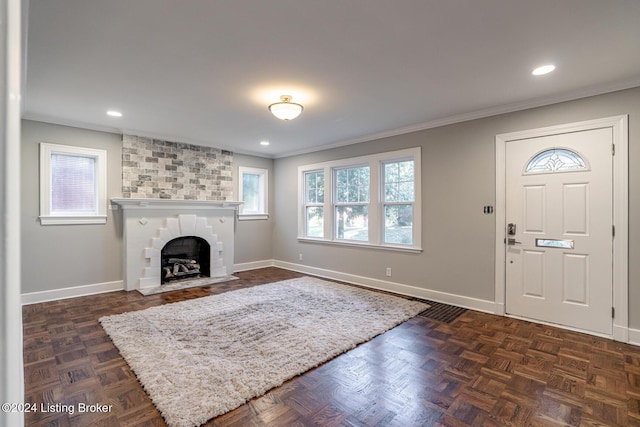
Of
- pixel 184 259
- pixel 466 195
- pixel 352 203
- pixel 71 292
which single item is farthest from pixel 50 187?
pixel 466 195

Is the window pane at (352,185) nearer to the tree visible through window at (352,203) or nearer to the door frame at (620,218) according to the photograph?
the tree visible through window at (352,203)

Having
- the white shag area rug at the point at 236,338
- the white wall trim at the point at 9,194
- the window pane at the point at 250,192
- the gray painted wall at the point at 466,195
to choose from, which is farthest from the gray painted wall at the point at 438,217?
the white wall trim at the point at 9,194

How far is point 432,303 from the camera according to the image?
429 cm

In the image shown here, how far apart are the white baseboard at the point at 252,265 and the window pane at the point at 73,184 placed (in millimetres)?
2597

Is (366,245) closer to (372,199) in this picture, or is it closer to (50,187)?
(372,199)

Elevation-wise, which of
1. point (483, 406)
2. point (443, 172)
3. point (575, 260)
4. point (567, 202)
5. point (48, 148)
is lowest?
point (483, 406)

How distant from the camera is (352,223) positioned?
5566 millimetres

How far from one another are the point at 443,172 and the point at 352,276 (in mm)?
2262

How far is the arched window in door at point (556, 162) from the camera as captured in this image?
131 inches

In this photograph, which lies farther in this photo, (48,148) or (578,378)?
(48,148)

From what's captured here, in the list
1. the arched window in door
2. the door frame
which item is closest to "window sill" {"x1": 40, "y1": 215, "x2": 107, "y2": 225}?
the arched window in door

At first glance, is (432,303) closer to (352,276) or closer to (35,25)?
(352,276)

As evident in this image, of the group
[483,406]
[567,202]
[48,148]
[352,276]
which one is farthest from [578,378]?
[48,148]

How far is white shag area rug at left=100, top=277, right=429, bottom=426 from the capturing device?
2246mm
